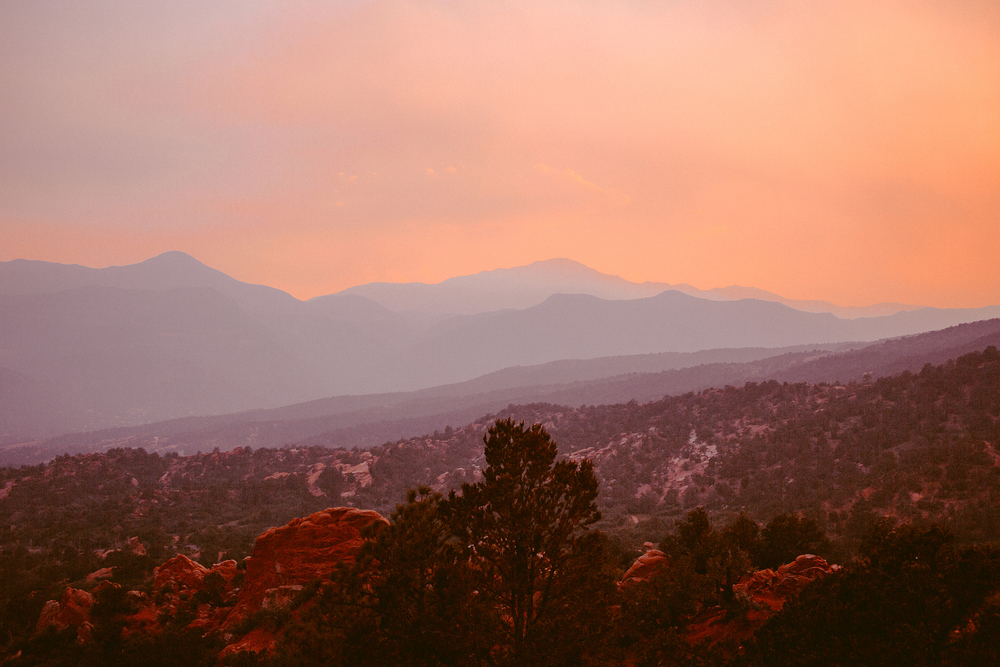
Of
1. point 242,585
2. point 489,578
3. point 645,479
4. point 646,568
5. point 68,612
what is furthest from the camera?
point 645,479

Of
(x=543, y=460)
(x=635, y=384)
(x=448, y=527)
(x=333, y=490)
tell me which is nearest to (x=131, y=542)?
(x=333, y=490)

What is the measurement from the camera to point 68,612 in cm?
2402

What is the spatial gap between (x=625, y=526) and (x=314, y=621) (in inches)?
1180

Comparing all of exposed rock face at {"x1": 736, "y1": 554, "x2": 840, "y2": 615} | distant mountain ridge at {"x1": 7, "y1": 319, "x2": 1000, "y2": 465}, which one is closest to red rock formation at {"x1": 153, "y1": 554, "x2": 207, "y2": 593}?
exposed rock face at {"x1": 736, "y1": 554, "x2": 840, "y2": 615}

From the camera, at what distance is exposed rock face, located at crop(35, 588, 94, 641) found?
77.4 ft

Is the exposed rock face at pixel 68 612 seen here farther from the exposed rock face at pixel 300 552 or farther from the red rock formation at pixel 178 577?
the exposed rock face at pixel 300 552

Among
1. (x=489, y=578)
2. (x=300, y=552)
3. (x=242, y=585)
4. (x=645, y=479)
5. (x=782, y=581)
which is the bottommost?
(x=645, y=479)

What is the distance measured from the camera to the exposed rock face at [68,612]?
23594mm

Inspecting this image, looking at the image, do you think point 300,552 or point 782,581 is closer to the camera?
point 782,581

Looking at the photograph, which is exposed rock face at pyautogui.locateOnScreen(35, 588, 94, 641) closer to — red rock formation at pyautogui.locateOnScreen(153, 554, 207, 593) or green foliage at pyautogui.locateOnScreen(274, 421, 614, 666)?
red rock formation at pyautogui.locateOnScreen(153, 554, 207, 593)

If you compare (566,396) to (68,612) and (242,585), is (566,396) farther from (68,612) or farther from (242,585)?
(68,612)

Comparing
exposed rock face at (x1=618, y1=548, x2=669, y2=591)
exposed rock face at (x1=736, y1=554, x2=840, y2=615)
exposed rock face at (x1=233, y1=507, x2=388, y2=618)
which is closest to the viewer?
exposed rock face at (x1=736, y1=554, x2=840, y2=615)

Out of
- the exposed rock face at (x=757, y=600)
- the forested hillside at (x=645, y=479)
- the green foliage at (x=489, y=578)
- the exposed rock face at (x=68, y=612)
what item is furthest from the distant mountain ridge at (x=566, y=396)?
the exposed rock face at (x=68, y=612)

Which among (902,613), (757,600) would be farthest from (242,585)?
(902,613)
